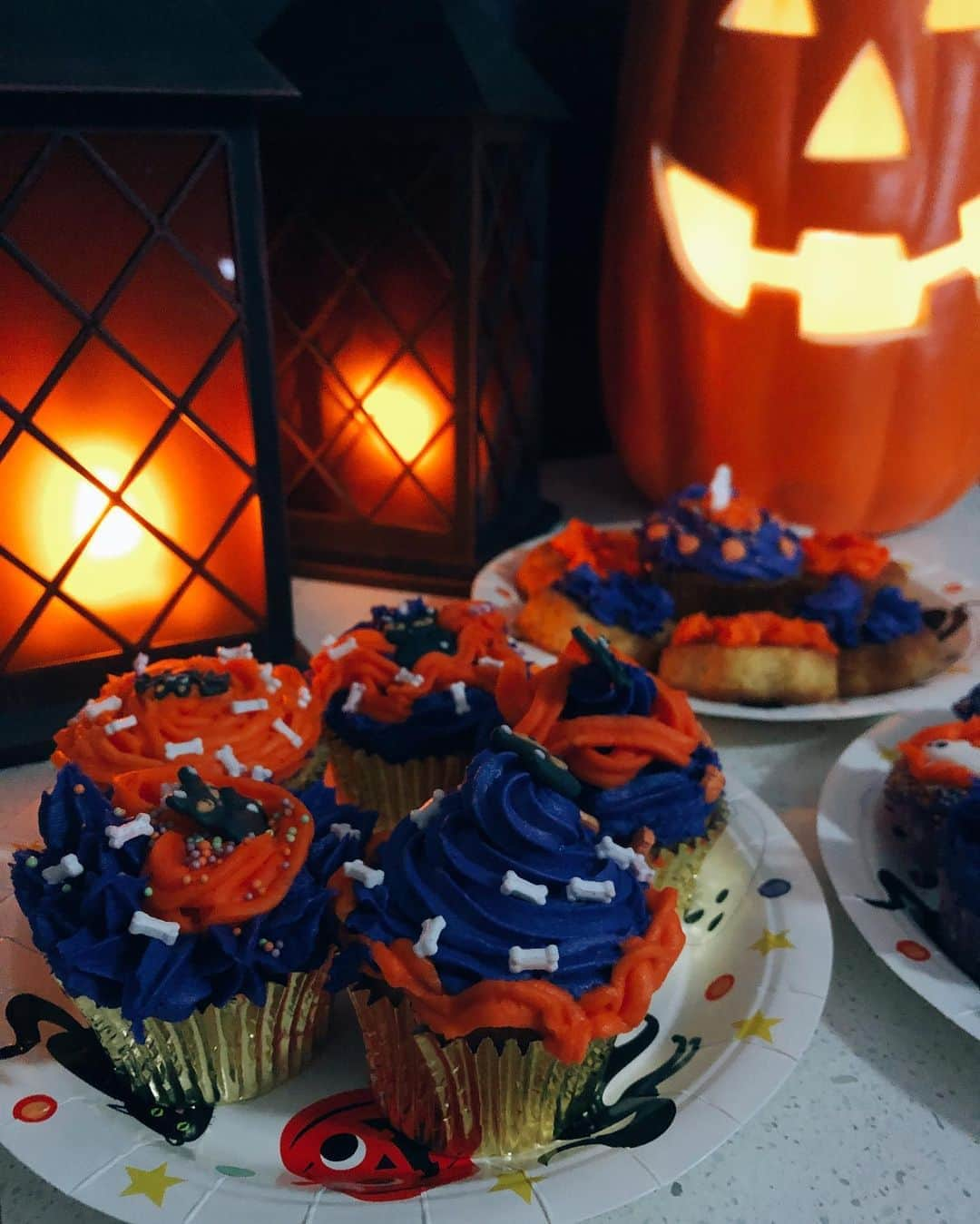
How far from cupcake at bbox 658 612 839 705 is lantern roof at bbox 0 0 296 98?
75cm

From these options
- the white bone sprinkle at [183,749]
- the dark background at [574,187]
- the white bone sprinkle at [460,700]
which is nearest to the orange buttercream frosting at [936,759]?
the white bone sprinkle at [460,700]

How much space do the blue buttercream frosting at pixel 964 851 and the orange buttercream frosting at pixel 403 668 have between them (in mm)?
397

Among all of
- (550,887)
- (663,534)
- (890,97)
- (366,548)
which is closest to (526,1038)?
(550,887)

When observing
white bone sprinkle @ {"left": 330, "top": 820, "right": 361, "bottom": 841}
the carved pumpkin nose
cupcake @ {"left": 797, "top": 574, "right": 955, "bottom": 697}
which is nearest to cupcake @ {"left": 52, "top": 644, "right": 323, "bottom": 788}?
white bone sprinkle @ {"left": 330, "top": 820, "right": 361, "bottom": 841}

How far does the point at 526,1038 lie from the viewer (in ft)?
2.19

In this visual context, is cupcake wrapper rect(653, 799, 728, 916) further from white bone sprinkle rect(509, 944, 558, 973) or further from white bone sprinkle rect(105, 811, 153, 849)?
white bone sprinkle rect(105, 811, 153, 849)

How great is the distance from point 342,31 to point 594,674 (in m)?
0.90

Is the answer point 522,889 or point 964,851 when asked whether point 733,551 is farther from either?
point 522,889

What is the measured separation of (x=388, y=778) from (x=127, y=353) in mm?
504

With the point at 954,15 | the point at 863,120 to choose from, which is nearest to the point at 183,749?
the point at 863,120

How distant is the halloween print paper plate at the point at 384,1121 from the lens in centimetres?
61

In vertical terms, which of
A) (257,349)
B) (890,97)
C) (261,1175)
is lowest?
(261,1175)

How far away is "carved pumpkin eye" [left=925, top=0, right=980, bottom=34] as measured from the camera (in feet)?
4.43

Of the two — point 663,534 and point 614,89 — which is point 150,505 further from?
point 614,89
